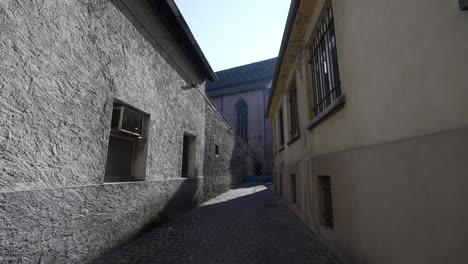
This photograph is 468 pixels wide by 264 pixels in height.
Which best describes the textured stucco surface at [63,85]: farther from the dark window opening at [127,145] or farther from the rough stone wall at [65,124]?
the dark window opening at [127,145]

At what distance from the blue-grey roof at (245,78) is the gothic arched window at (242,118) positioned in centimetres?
192

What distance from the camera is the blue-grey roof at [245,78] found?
2923 cm

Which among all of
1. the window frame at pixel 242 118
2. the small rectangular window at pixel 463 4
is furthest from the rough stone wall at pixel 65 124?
the window frame at pixel 242 118

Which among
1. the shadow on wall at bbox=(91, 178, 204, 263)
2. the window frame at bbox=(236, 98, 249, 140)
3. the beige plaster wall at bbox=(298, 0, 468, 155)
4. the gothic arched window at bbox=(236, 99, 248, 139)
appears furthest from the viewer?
the gothic arched window at bbox=(236, 99, 248, 139)

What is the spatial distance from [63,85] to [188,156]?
492cm

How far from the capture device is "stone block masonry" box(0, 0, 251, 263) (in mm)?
2250

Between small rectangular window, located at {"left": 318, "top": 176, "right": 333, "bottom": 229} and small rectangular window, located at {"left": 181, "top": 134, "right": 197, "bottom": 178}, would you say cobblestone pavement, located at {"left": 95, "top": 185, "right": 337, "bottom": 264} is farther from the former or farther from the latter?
small rectangular window, located at {"left": 181, "top": 134, "right": 197, "bottom": 178}

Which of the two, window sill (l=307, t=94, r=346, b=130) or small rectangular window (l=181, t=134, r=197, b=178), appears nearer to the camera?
window sill (l=307, t=94, r=346, b=130)

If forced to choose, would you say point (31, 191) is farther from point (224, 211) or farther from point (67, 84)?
point (224, 211)

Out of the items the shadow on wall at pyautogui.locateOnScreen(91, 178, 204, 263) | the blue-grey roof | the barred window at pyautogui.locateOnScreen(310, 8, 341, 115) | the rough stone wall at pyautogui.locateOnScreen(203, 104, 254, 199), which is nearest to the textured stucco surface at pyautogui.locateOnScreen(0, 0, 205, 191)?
the shadow on wall at pyautogui.locateOnScreen(91, 178, 204, 263)

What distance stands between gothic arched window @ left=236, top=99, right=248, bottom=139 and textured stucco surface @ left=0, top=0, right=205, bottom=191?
78.7 feet

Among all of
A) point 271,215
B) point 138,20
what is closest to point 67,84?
point 138,20

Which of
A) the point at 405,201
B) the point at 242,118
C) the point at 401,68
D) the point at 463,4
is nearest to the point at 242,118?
the point at 242,118

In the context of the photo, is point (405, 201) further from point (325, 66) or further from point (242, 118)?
point (242, 118)
